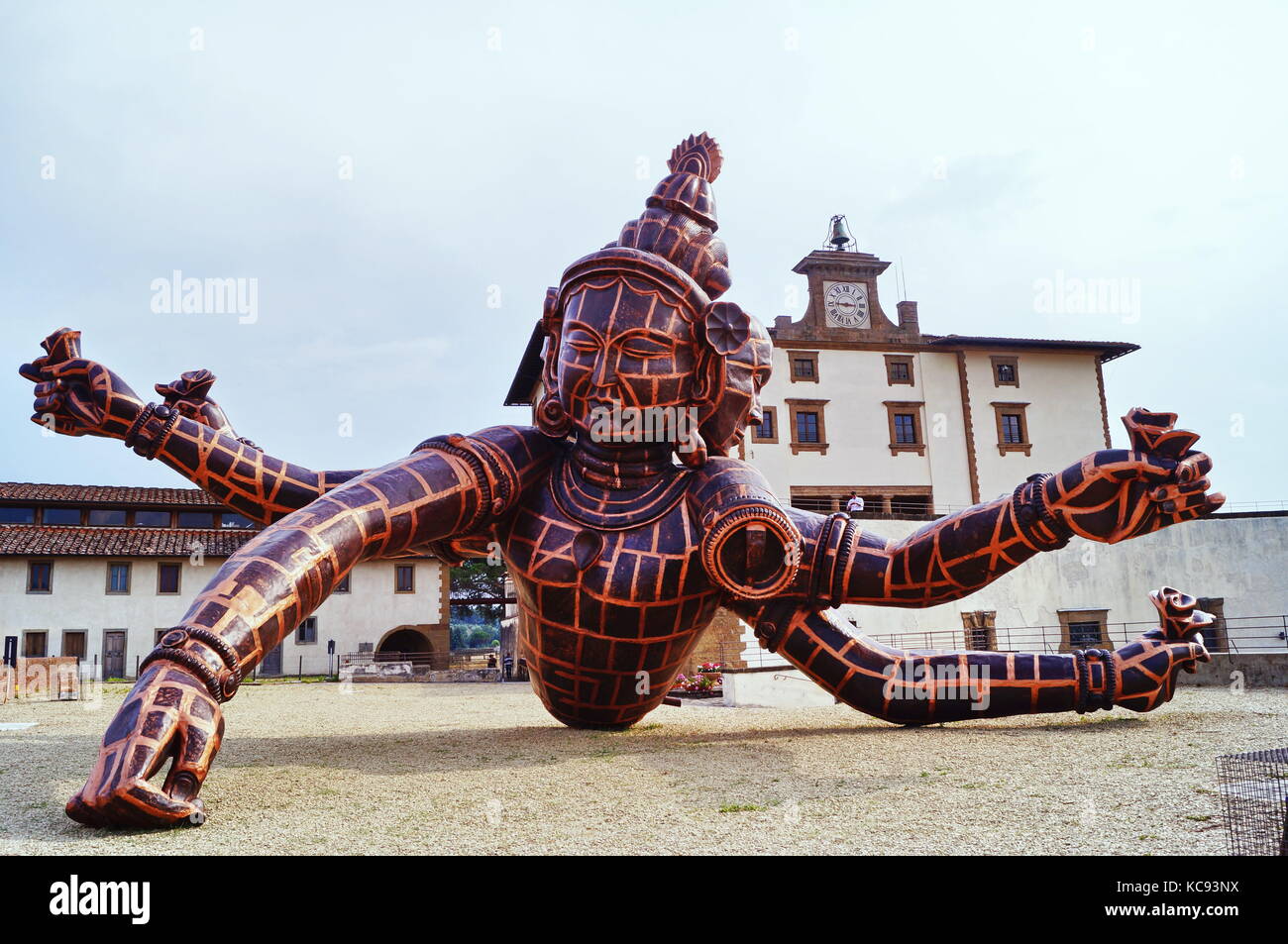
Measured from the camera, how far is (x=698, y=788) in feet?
12.5

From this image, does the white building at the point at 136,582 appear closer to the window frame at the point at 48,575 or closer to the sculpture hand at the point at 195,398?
the window frame at the point at 48,575

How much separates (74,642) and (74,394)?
27.1m

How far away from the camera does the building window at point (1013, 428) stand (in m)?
30.2

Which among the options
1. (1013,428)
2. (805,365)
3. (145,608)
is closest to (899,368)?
(805,365)

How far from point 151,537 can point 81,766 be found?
2710cm

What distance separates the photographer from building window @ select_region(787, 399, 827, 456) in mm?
28609

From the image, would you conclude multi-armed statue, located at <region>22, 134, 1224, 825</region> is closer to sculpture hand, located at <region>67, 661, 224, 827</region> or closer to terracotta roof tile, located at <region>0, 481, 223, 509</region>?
sculpture hand, located at <region>67, 661, 224, 827</region>

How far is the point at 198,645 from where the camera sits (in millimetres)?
3422

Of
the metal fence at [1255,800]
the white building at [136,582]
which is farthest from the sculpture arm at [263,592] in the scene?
the white building at [136,582]

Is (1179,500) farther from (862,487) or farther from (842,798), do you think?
(862,487)

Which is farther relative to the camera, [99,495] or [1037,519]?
[99,495]

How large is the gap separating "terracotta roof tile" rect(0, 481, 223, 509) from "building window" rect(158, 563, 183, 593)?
6.94 feet

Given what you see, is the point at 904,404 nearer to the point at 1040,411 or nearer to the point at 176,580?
the point at 1040,411
